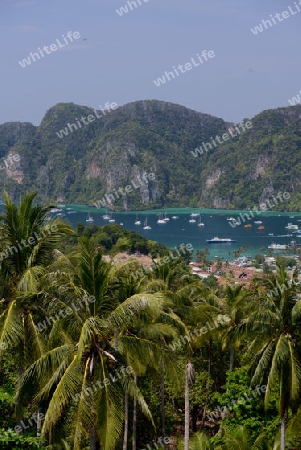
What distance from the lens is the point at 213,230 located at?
143m

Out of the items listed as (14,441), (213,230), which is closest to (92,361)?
(14,441)

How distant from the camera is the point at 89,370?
26.0 ft

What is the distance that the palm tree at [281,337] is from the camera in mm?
10336

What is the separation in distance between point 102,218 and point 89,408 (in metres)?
163

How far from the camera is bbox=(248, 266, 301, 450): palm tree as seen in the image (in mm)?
10336

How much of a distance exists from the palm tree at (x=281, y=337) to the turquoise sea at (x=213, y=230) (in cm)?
9196

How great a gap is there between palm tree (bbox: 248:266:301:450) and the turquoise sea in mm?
91956

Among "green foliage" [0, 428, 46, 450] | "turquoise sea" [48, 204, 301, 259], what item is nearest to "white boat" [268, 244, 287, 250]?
"turquoise sea" [48, 204, 301, 259]

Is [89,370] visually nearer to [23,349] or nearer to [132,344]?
[132,344]

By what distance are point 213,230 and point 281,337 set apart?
13304 cm

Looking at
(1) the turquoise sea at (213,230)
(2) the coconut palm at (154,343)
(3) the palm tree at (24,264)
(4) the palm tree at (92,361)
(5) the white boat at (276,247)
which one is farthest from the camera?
(1) the turquoise sea at (213,230)

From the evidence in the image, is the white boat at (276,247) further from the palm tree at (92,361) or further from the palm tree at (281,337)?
the palm tree at (92,361)

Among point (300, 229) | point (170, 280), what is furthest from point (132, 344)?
point (300, 229)

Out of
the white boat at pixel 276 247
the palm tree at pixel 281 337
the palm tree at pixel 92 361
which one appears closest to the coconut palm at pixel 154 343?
the palm tree at pixel 92 361
